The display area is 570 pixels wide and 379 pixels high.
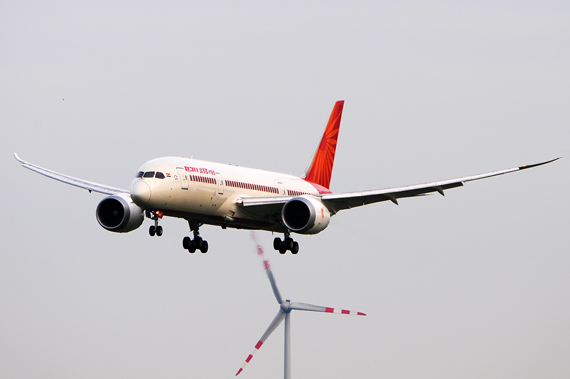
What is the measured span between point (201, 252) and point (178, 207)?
25.4 feet

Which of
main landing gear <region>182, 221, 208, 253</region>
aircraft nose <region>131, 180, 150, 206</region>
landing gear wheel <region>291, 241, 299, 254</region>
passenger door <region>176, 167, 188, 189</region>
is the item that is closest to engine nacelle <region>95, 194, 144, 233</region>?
main landing gear <region>182, 221, 208, 253</region>

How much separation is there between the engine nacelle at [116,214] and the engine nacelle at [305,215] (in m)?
8.61

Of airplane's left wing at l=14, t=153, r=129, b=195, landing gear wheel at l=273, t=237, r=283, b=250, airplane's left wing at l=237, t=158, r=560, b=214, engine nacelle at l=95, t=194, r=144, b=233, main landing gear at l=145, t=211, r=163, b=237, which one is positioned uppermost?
airplane's left wing at l=14, t=153, r=129, b=195

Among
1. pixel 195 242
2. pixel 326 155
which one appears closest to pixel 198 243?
pixel 195 242

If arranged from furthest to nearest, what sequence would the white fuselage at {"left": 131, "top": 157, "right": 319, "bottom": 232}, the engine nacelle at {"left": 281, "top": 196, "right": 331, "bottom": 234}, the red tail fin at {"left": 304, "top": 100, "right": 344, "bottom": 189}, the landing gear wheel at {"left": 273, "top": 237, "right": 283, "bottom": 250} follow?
the red tail fin at {"left": 304, "top": 100, "right": 344, "bottom": 189}, the landing gear wheel at {"left": 273, "top": 237, "right": 283, "bottom": 250}, the engine nacelle at {"left": 281, "top": 196, "right": 331, "bottom": 234}, the white fuselage at {"left": 131, "top": 157, "right": 319, "bottom": 232}

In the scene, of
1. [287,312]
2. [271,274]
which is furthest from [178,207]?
[287,312]

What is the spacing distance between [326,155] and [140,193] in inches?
952

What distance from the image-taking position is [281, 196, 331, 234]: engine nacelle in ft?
191

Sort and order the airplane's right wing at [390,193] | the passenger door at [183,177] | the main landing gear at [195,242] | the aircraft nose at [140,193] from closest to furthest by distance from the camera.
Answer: the aircraft nose at [140,193] < the passenger door at [183,177] < the airplane's right wing at [390,193] < the main landing gear at [195,242]

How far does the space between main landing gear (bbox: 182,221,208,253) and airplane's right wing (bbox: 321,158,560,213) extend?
25.5 feet

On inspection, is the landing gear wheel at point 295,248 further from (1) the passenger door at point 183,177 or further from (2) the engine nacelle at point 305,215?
(1) the passenger door at point 183,177

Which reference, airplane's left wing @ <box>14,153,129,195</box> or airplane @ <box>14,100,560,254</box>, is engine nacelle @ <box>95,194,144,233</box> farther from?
airplane's left wing @ <box>14,153,129,195</box>

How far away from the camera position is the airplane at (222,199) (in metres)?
53.8

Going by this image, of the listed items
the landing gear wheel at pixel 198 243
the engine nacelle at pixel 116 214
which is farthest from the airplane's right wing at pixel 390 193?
the engine nacelle at pixel 116 214
